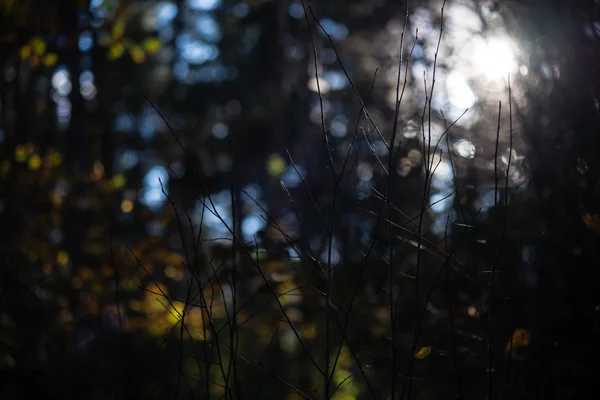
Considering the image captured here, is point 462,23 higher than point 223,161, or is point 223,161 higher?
point 223,161

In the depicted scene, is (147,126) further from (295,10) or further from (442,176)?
(442,176)

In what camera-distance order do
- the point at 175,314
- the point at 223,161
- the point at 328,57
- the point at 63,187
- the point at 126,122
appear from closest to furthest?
the point at 175,314 → the point at 63,187 → the point at 328,57 → the point at 223,161 → the point at 126,122

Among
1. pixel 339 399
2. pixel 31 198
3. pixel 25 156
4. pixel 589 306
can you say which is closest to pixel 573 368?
pixel 589 306

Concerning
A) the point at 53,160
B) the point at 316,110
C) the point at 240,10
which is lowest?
the point at 53,160

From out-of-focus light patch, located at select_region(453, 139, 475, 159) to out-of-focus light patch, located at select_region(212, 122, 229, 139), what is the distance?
10248 millimetres

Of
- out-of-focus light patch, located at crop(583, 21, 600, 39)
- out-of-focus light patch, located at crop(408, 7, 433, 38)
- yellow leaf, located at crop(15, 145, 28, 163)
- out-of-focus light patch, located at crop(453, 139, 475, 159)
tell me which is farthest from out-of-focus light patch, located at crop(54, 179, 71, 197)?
out-of-focus light patch, located at crop(583, 21, 600, 39)

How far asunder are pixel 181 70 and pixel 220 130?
2281 millimetres

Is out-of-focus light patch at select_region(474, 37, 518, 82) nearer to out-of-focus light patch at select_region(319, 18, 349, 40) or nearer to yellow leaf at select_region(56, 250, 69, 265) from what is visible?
yellow leaf at select_region(56, 250, 69, 265)

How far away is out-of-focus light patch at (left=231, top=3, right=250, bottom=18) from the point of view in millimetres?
14391

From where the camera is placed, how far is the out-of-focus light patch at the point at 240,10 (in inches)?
567

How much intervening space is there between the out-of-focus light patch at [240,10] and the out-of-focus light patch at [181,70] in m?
2.06

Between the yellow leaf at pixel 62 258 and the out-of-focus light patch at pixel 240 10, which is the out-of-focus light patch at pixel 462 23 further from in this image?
the out-of-focus light patch at pixel 240 10

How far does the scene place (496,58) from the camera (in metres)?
4.18

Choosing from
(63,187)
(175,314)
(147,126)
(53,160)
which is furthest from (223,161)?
(175,314)
